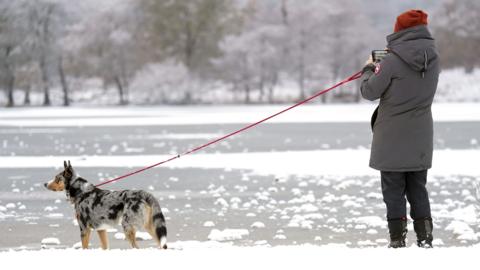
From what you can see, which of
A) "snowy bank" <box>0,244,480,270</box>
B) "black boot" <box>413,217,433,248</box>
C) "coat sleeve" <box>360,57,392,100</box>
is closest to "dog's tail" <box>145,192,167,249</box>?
"snowy bank" <box>0,244,480,270</box>

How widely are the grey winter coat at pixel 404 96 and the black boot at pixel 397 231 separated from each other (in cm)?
47

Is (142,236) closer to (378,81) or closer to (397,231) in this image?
(397,231)

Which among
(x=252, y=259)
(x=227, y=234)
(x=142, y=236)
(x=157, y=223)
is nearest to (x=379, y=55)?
(x=252, y=259)

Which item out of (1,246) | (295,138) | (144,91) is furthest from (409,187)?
(144,91)

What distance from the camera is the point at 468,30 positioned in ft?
233

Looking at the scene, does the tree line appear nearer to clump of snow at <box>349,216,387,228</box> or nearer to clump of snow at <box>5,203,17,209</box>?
clump of snow at <box>5,203,17,209</box>

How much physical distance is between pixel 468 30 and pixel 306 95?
15.8m

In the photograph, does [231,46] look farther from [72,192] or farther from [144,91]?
[72,192]

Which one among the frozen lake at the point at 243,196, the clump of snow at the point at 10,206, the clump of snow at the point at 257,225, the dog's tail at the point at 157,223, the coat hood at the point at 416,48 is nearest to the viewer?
the coat hood at the point at 416,48

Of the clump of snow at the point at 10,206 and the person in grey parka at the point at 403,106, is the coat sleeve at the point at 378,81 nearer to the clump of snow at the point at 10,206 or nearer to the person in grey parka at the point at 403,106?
the person in grey parka at the point at 403,106

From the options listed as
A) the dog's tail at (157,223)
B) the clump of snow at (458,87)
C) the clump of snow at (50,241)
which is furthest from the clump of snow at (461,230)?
the clump of snow at (458,87)

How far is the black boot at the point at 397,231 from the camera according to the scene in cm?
665

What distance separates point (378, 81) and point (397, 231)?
1.28 meters

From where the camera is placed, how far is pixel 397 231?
6672mm
